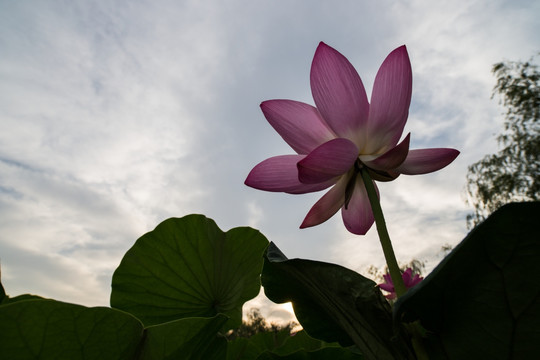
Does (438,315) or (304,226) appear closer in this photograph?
(438,315)

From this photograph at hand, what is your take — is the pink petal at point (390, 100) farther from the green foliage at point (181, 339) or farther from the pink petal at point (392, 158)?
the green foliage at point (181, 339)

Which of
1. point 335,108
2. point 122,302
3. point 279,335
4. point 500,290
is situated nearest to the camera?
point 500,290

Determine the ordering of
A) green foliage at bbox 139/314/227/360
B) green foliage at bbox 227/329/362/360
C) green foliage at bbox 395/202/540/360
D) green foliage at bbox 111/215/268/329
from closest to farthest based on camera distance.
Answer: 1. green foliage at bbox 395/202/540/360
2. green foliage at bbox 139/314/227/360
3. green foliage at bbox 227/329/362/360
4. green foliage at bbox 111/215/268/329

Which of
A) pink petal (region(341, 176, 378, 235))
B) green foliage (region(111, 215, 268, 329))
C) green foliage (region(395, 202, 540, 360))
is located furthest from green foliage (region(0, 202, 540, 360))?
green foliage (region(111, 215, 268, 329))

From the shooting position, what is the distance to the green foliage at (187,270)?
72cm

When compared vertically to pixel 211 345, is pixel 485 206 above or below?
above

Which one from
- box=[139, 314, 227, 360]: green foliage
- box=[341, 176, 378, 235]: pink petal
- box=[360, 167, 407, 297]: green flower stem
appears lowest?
box=[139, 314, 227, 360]: green foliage

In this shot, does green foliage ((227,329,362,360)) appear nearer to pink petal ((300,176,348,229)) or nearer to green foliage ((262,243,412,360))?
green foliage ((262,243,412,360))

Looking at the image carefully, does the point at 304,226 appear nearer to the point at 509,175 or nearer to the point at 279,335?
the point at 279,335

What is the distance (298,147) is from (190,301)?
0.45m

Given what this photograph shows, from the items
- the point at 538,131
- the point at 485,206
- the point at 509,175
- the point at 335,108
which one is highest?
the point at 538,131

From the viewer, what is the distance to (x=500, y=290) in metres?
0.28

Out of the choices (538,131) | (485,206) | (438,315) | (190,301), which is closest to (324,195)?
(438,315)

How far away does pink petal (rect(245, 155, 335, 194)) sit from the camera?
1.35 feet
